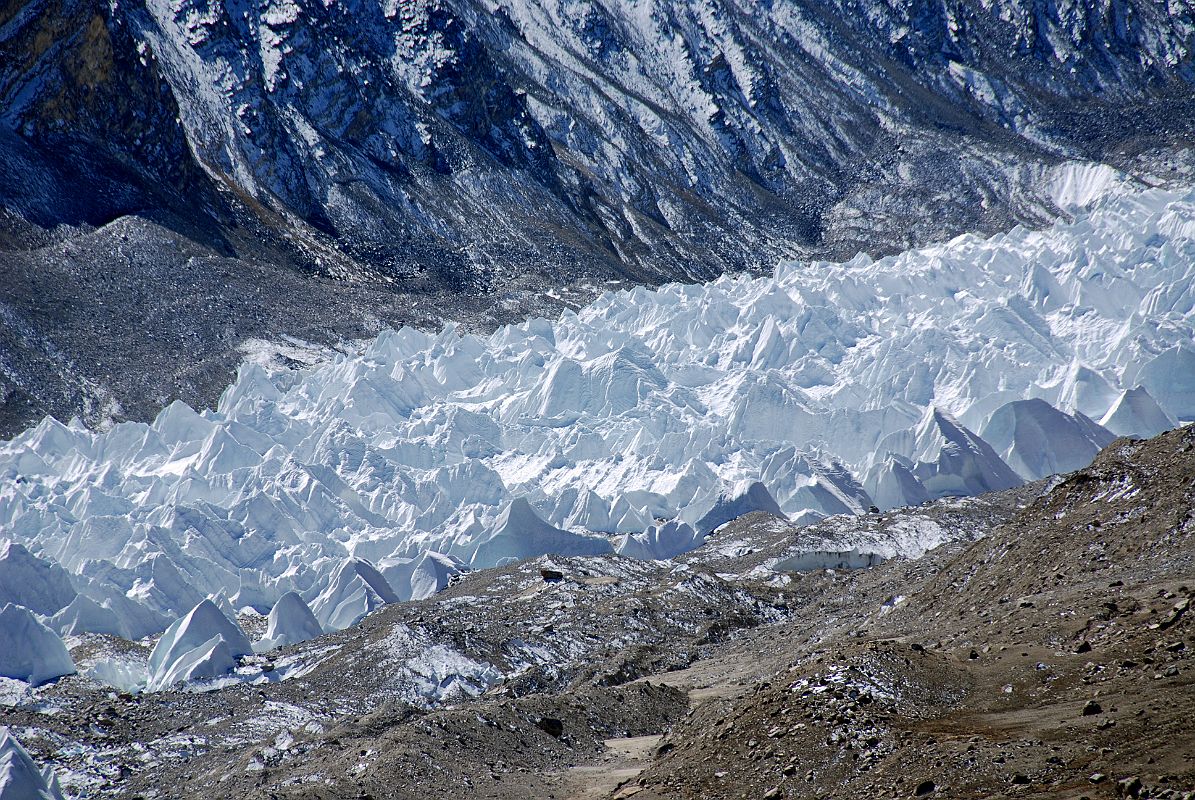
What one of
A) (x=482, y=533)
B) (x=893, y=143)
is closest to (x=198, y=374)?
(x=482, y=533)

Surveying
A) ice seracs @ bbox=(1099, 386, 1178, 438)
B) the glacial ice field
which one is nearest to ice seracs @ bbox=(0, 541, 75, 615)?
the glacial ice field

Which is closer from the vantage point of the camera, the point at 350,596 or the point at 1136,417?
the point at 350,596

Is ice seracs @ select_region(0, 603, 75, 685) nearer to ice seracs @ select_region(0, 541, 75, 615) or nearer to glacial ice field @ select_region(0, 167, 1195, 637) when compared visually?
glacial ice field @ select_region(0, 167, 1195, 637)

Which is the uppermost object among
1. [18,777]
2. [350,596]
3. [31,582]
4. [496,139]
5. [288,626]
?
[496,139]

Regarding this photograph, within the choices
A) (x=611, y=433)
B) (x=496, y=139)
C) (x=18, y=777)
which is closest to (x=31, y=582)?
(x=18, y=777)

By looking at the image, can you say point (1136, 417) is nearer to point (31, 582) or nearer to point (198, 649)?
point (198, 649)

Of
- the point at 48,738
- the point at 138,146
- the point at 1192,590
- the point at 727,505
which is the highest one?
the point at 138,146

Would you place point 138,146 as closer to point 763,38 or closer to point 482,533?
point 482,533
